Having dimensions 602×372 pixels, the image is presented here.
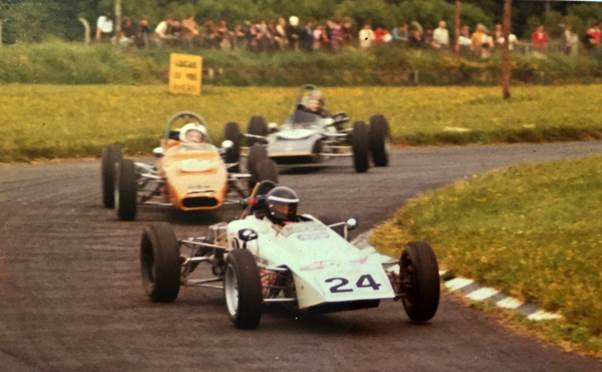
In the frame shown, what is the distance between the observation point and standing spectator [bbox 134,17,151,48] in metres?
44.3

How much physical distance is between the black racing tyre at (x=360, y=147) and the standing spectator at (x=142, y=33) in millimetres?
18361

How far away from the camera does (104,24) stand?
142 ft

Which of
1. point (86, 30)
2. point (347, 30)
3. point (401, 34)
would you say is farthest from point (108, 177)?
point (401, 34)

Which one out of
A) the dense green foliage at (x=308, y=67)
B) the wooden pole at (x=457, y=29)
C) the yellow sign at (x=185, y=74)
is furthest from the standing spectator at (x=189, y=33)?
the wooden pole at (x=457, y=29)

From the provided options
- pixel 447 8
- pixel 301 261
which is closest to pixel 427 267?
pixel 301 261

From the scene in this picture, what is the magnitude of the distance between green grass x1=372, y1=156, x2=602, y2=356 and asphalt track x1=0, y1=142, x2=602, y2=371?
0.51m

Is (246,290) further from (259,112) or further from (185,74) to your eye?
(185,74)

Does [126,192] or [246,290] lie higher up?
[246,290]

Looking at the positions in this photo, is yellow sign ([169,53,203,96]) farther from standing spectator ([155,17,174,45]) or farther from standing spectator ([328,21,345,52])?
standing spectator ([328,21,345,52])

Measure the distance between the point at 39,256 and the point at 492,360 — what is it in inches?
285

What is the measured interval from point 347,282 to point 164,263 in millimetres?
2074

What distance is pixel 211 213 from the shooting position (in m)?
21.5

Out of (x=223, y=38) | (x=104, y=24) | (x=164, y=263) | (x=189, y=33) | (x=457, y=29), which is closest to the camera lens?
(x=164, y=263)

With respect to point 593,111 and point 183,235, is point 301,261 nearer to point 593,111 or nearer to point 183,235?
point 183,235
